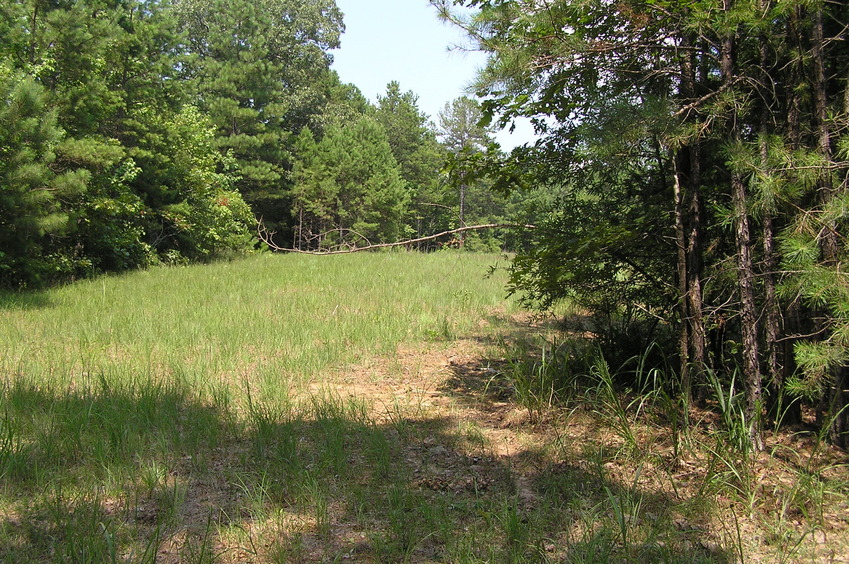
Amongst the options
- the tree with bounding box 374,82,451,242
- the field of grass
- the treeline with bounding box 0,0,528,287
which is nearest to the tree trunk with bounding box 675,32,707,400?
the field of grass

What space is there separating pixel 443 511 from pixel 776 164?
10.0 feet

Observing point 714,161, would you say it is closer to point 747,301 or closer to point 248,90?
point 747,301

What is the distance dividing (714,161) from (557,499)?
287 centimetres

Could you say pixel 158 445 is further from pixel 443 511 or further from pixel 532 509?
pixel 532 509

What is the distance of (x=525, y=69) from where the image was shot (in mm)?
4004

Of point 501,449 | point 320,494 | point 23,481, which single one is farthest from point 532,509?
point 23,481

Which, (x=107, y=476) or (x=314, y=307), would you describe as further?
(x=314, y=307)

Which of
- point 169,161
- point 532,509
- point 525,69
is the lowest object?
point 532,509

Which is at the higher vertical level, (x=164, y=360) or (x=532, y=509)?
(x=164, y=360)

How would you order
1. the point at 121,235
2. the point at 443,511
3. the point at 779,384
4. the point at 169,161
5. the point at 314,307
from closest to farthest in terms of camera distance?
the point at 443,511, the point at 779,384, the point at 314,307, the point at 121,235, the point at 169,161

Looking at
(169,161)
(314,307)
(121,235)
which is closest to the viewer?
(314,307)

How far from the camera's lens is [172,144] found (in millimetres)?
18828

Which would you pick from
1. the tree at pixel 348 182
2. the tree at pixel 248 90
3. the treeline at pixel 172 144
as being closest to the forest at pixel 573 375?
the treeline at pixel 172 144

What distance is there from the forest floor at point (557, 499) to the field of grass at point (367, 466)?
0.01 metres
